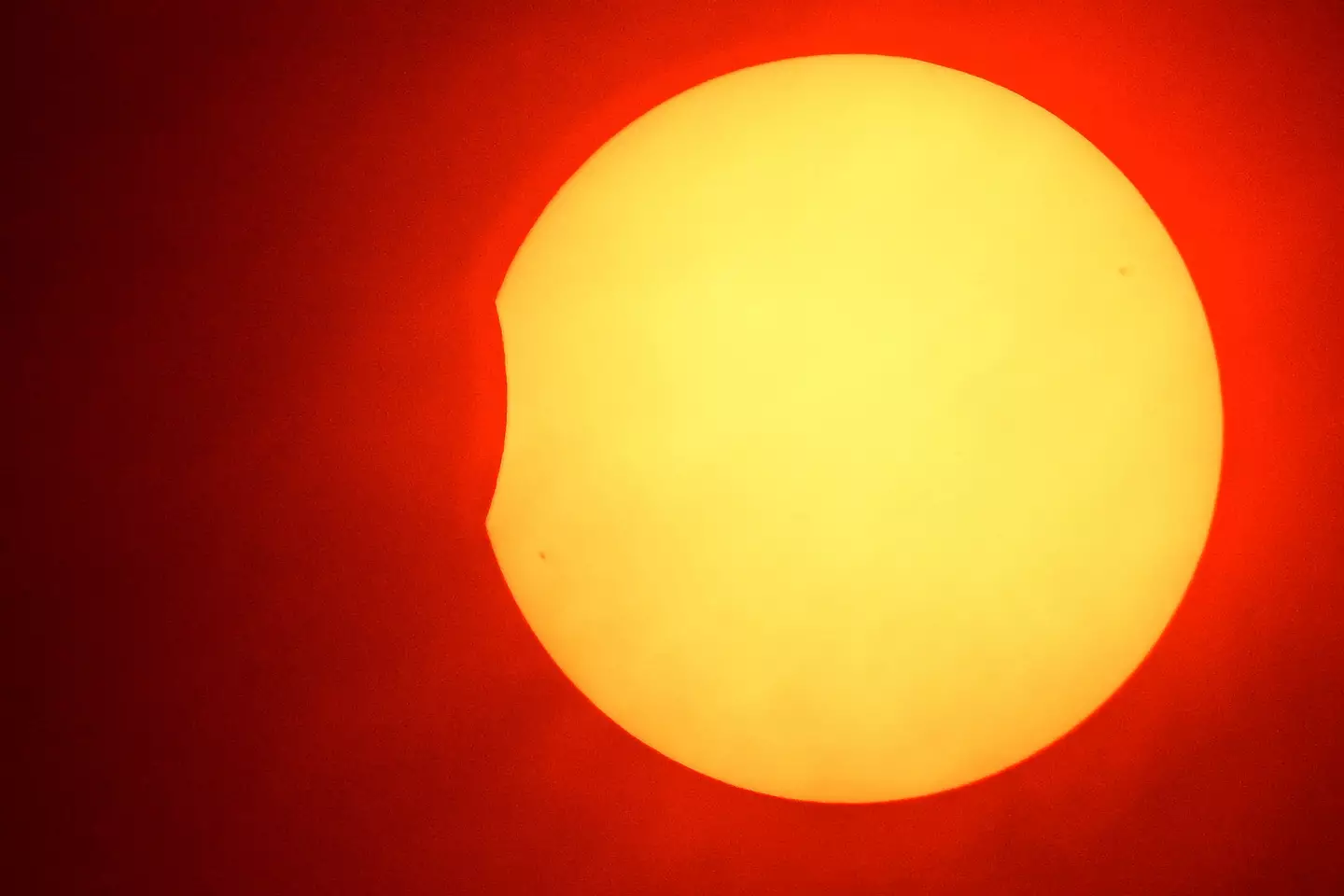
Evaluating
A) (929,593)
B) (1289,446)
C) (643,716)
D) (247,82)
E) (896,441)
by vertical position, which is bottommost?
(643,716)

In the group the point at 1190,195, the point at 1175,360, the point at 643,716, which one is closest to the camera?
the point at 1175,360

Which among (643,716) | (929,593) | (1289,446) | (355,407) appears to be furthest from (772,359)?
(1289,446)

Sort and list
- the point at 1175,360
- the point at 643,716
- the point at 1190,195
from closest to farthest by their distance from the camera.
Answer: the point at 1175,360 < the point at 643,716 < the point at 1190,195

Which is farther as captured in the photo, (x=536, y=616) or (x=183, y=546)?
(x=183, y=546)

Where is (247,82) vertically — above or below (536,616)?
above

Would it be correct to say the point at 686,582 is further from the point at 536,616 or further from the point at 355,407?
the point at 355,407

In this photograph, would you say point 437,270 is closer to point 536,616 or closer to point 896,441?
point 536,616
